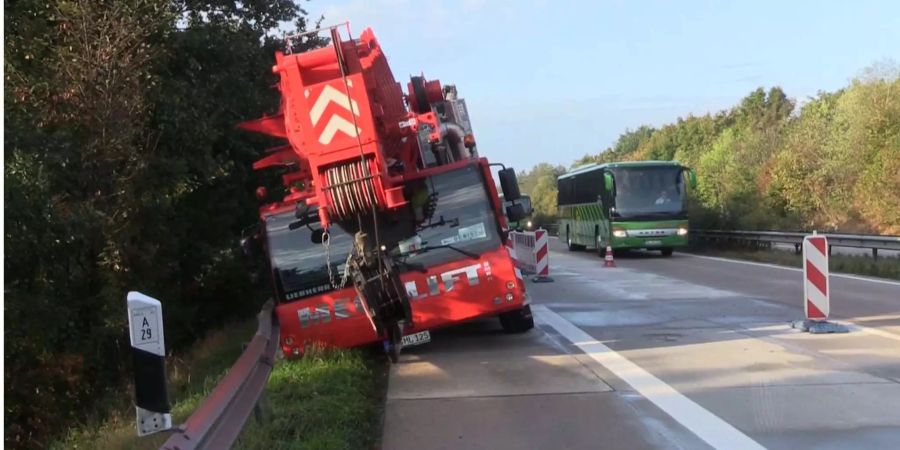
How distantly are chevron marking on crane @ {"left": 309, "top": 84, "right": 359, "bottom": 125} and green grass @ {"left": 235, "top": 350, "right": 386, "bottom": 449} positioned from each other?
2.60m

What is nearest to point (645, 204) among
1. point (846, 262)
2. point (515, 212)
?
point (846, 262)

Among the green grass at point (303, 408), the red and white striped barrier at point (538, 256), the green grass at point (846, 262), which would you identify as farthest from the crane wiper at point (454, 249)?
the green grass at point (846, 262)

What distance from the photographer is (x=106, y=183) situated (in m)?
13.2

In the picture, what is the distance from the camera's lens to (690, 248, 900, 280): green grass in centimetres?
2091

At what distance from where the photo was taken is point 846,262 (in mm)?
22844

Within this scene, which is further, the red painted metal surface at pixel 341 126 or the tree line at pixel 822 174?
the tree line at pixel 822 174

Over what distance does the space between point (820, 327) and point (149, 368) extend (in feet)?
31.2

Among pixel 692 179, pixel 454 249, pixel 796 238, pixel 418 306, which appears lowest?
pixel 796 238

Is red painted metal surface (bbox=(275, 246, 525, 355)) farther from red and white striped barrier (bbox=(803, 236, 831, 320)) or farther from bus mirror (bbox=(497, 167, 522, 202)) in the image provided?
red and white striped barrier (bbox=(803, 236, 831, 320))

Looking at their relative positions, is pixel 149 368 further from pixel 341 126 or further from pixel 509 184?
pixel 509 184

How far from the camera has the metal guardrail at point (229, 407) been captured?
462cm

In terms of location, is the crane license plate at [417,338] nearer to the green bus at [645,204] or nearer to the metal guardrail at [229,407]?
the metal guardrail at [229,407]

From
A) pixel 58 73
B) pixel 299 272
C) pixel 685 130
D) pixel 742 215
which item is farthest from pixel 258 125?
pixel 685 130

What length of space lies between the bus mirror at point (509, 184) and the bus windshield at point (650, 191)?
1796 cm
